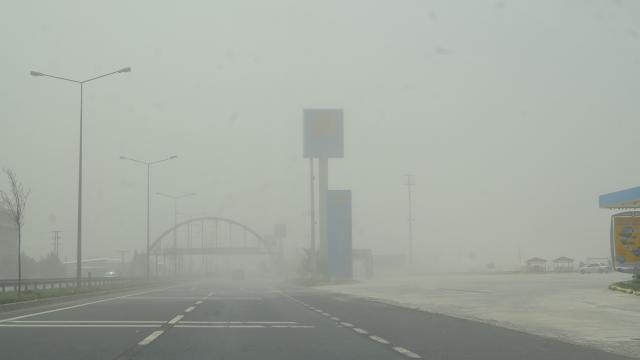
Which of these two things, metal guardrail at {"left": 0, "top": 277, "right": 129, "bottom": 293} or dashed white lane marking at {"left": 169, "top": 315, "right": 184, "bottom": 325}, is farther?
metal guardrail at {"left": 0, "top": 277, "right": 129, "bottom": 293}

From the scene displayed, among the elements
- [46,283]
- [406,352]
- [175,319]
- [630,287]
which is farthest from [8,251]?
[406,352]

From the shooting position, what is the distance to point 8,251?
356 ft

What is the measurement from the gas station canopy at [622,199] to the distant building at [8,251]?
74.9 meters

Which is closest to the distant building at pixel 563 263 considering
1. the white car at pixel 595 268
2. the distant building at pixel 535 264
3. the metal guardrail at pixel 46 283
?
the distant building at pixel 535 264

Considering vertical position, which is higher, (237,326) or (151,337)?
(151,337)

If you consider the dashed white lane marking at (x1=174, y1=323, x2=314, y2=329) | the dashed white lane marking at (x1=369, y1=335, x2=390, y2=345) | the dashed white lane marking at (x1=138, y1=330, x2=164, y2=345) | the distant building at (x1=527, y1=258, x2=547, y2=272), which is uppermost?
the dashed white lane marking at (x1=138, y1=330, x2=164, y2=345)

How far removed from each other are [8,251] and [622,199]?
92.3m

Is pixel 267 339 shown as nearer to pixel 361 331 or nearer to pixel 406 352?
pixel 361 331

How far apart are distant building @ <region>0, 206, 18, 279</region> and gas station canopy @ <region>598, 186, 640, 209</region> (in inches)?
2949

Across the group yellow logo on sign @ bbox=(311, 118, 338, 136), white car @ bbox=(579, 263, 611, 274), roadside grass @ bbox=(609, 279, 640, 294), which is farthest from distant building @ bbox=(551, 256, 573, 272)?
roadside grass @ bbox=(609, 279, 640, 294)

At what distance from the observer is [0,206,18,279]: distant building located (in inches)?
3893

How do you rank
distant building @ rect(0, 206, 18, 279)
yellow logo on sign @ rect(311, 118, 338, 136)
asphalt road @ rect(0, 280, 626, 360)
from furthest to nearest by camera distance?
1. yellow logo on sign @ rect(311, 118, 338, 136)
2. distant building @ rect(0, 206, 18, 279)
3. asphalt road @ rect(0, 280, 626, 360)

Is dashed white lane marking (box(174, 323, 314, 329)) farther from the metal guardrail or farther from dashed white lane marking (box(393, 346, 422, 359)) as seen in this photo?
the metal guardrail

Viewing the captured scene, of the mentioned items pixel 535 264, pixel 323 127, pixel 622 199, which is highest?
pixel 323 127
